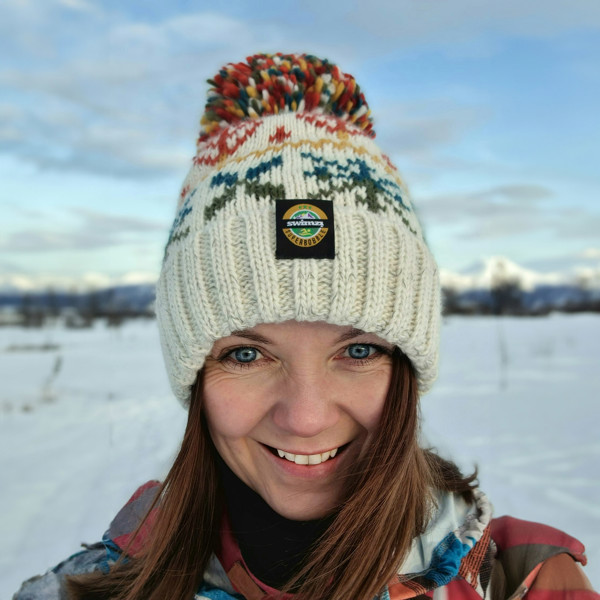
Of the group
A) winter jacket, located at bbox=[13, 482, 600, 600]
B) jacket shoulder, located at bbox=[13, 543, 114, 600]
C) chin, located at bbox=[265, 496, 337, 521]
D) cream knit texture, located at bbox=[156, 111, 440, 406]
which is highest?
cream knit texture, located at bbox=[156, 111, 440, 406]

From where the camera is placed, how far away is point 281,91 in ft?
5.90

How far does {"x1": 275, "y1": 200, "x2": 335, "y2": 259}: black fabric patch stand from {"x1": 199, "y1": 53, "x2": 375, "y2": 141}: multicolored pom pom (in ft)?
1.63

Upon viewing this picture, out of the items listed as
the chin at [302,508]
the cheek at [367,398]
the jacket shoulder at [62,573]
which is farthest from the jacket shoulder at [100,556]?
the cheek at [367,398]

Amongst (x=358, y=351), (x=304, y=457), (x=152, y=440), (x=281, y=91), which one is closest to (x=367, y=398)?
(x=358, y=351)

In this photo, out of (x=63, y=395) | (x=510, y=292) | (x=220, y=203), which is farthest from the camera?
(x=510, y=292)

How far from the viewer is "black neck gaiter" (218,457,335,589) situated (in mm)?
1547

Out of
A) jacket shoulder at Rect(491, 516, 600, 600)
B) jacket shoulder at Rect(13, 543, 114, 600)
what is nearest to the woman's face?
jacket shoulder at Rect(491, 516, 600, 600)

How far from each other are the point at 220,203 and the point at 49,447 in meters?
4.93

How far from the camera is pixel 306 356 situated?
142cm

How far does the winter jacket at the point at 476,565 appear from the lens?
1.39m

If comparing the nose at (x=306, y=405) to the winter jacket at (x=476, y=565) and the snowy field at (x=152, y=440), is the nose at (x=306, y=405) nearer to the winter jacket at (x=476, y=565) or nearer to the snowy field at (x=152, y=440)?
the winter jacket at (x=476, y=565)

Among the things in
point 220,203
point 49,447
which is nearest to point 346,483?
point 220,203

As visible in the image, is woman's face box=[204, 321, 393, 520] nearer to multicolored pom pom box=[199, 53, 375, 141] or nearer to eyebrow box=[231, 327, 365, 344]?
eyebrow box=[231, 327, 365, 344]

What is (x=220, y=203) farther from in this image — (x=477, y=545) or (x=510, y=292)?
(x=510, y=292)
